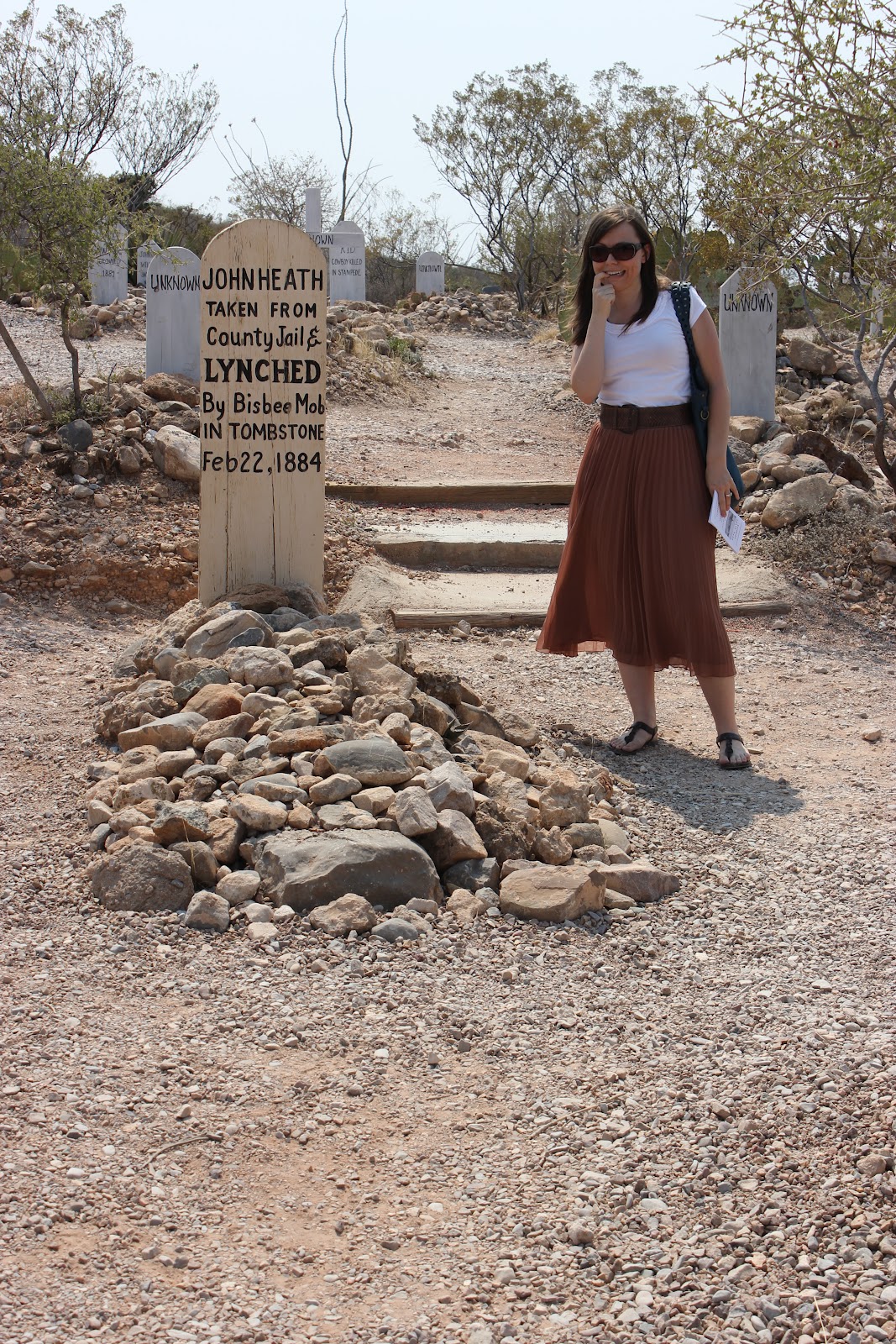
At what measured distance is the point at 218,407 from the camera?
5.19 meters

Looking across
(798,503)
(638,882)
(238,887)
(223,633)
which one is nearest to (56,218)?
(223,633)

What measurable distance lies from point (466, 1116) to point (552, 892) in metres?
0.95

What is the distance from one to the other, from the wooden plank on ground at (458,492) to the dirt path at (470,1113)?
179 inches

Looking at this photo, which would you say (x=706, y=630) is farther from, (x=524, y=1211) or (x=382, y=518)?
(x=382, y=518)

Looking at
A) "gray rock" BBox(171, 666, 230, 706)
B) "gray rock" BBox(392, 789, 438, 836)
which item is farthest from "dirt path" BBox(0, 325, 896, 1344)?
"gray rock" BBox(171, 666, 230, 706)

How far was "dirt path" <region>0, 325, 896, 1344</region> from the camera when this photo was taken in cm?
198

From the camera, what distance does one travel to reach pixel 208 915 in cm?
321

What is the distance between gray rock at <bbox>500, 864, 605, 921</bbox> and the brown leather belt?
1747 millimetres

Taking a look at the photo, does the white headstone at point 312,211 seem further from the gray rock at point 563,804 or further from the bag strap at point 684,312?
the gray rock at point 563,804

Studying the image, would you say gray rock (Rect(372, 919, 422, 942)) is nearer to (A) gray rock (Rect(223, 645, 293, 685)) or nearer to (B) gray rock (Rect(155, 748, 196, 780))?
(B) gray rock (Rect(155, 748, 196, 780))

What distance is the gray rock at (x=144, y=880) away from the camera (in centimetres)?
331

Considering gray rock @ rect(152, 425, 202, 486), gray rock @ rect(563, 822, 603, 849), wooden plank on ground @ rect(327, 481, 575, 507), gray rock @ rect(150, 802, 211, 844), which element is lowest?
gray rock @ rect(563, 822, 603, 849)

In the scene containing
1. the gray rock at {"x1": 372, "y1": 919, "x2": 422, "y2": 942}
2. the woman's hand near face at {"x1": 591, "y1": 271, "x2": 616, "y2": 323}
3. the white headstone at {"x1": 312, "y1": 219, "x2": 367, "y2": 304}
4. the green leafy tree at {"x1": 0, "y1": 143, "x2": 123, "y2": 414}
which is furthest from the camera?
the white headstone at {"x1": 312, "y1": 219, "x2": 367, "y2": 304}

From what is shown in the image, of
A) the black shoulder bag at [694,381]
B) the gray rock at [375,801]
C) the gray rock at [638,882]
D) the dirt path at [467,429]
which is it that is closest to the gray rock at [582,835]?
the gray rock at [638,882]
